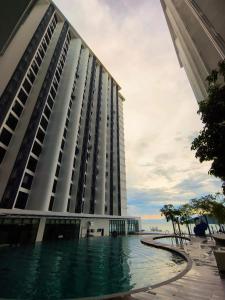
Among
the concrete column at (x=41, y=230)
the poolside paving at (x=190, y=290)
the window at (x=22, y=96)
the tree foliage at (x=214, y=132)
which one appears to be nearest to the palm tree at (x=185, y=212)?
the concrete column at (x=41, y=230)

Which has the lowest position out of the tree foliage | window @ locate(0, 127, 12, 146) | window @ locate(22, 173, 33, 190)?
the tree foliage

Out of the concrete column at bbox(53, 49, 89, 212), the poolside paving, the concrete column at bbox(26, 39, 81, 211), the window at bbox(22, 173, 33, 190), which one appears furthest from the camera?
the concrete column at bbox(53, 49, 89, 212)

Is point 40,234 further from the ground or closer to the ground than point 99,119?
closer to the ground

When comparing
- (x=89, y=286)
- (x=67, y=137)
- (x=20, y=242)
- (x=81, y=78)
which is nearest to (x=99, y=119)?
(x=81, y=78)

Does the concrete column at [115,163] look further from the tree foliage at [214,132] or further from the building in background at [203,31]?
the tree foliage at [214,132]

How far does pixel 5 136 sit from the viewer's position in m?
31.7

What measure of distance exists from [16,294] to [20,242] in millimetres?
25052

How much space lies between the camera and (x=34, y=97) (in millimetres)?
37031

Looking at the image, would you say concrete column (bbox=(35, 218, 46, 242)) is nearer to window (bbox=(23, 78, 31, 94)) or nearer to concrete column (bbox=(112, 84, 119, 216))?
window (bbox=(23, 78, 31, 94))

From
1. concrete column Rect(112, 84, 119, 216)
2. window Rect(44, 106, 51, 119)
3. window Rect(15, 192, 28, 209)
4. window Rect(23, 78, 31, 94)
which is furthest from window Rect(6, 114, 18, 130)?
concrete column Rect(112, 84, 119, 216)

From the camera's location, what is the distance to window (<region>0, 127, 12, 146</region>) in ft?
102

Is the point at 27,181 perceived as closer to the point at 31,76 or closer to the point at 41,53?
the point at 31,76

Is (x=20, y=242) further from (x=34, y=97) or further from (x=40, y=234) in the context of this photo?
(x=34, y=97)

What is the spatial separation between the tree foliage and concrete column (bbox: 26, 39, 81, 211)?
31.1m
